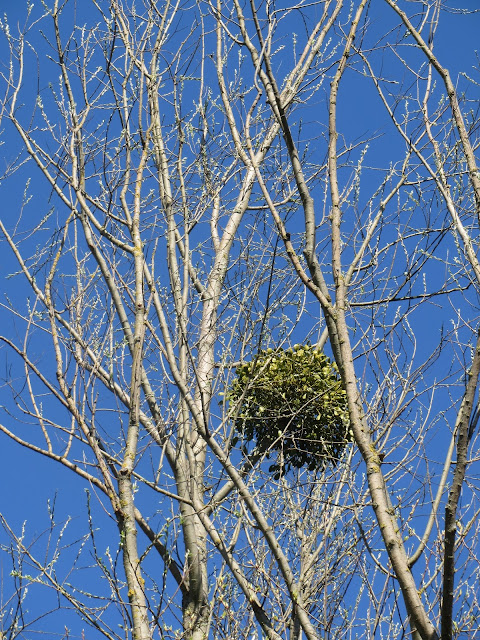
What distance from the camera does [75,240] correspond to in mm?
4047

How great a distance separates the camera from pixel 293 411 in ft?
13.4

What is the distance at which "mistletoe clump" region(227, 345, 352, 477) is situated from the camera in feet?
13.3

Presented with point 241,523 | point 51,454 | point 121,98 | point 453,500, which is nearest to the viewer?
point 453,500

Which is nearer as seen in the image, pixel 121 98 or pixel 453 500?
pixel 453 500

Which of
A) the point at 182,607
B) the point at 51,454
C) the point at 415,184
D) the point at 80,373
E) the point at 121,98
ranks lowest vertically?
the point at 182,607

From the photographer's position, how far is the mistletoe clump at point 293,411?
4051mm

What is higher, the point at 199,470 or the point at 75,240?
the point at 75,240

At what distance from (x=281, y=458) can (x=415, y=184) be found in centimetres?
168

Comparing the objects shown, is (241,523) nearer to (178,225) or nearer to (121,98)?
(178,225)

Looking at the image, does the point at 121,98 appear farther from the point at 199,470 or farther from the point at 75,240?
the point at 199,470

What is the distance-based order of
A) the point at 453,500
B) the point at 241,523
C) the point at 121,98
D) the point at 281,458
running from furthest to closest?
the point at 121,98 → the point at 241,523 → the point at 281,458 → the point at 453,500

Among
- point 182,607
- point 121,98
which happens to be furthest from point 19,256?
point 182,607

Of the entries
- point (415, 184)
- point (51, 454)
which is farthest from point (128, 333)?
Answer: point (415, 184)

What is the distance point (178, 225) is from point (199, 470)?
133cm
